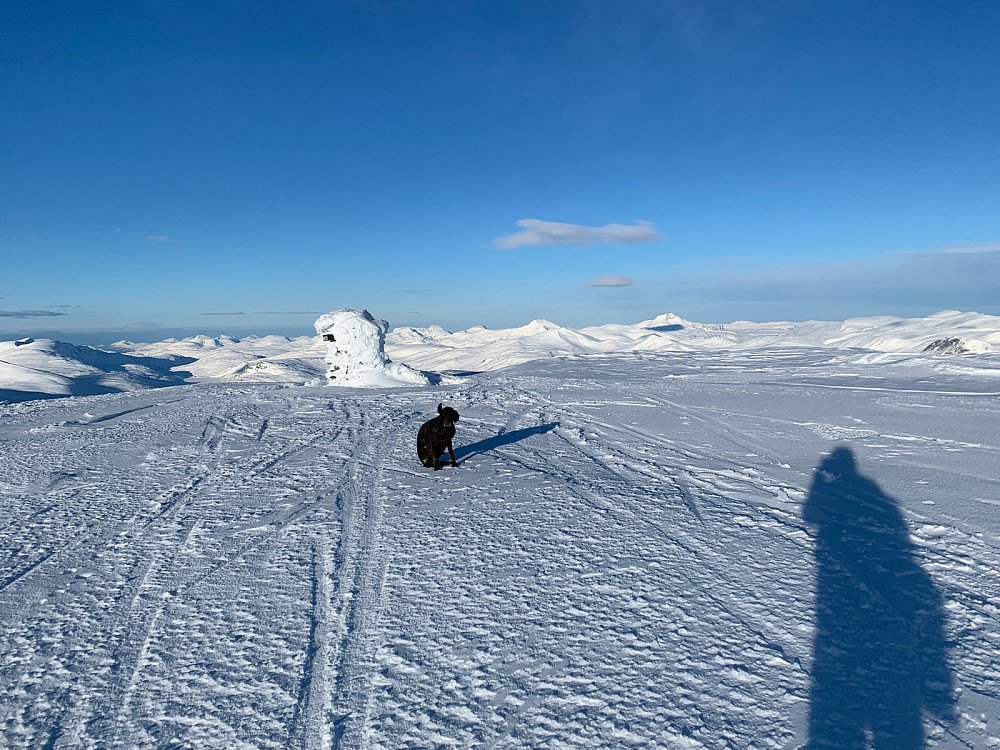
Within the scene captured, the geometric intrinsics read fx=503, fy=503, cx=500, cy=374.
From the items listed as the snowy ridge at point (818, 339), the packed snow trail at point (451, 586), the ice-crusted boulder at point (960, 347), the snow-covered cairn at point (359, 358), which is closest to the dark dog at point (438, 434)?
the packed snow trail at point (451, 586)

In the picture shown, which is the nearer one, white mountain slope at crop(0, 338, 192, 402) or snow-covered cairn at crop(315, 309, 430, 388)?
snow-covered cairn at crop(315, 309, 430, 388)

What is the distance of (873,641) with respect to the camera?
12.1 ft

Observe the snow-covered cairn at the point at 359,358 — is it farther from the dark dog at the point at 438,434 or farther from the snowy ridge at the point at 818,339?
the snowy ridge at the point at 818,339

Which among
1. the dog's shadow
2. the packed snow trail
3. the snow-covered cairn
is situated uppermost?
the snow-covered cairn

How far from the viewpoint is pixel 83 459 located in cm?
861

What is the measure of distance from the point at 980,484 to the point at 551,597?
6.96 m

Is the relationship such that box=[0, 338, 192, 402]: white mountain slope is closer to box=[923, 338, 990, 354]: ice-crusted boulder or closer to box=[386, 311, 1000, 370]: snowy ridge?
box=[923, 338, 990, 354]: ice-crusted boulder

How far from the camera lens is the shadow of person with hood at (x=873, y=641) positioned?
298 cm

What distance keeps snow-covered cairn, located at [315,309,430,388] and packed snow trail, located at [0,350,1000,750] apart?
9.40 meters

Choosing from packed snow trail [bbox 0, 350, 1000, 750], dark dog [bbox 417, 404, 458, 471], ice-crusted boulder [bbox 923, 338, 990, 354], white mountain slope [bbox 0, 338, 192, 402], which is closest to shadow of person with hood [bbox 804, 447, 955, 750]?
packed snow trail [bbox 0, 350, 1000, 750]

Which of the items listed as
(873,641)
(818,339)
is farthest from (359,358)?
(818,339)

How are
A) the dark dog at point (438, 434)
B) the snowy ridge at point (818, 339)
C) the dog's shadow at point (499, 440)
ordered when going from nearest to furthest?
the dark dog at point (438, 434), the dog's shadow at point (499, 440), the snowy ridge at point (818, 339)

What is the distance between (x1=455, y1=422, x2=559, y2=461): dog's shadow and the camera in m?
9.23

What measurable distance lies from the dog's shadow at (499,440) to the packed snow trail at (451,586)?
A: 112 mm
